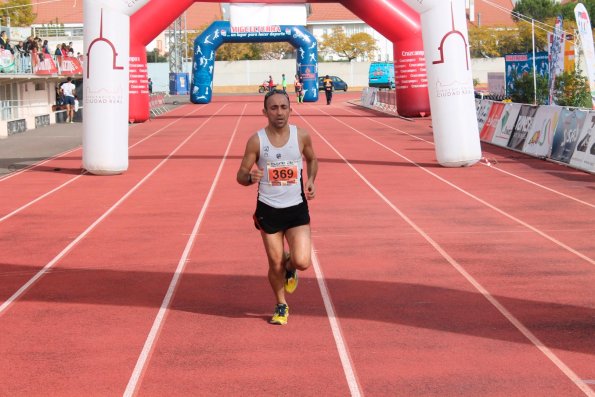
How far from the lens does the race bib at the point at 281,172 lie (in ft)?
26.2

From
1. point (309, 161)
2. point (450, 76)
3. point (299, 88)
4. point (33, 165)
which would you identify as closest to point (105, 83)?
point (33, 165)

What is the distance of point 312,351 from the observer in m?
7.40

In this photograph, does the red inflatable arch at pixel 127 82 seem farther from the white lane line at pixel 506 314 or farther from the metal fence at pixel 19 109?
the metal fence at pixel 19 109

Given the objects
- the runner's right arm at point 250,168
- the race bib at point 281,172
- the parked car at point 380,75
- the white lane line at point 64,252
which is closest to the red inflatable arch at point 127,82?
the white lane line at point 64,252

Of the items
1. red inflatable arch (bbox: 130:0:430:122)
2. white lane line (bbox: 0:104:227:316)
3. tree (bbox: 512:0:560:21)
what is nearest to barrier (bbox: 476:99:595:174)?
red inflatable arch (bbox: 130:0:430:122)

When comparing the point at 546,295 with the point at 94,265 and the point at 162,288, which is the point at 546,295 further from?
the point at 94,265

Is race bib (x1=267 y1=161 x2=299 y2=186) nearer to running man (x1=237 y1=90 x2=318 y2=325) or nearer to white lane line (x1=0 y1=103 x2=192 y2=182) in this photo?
Result: running man (x1=237 y1=90 x2=318 y2=325)

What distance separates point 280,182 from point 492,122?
69.8 ft

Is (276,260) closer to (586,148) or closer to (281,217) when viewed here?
(281,217)

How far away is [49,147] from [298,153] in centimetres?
2185

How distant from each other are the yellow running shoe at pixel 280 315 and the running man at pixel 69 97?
3400 cm

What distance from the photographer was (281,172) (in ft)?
26.2

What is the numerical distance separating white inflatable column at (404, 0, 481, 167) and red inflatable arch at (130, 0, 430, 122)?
4.98 meters

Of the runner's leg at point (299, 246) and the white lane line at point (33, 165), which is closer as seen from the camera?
the runner's leg at point (299, 246)
